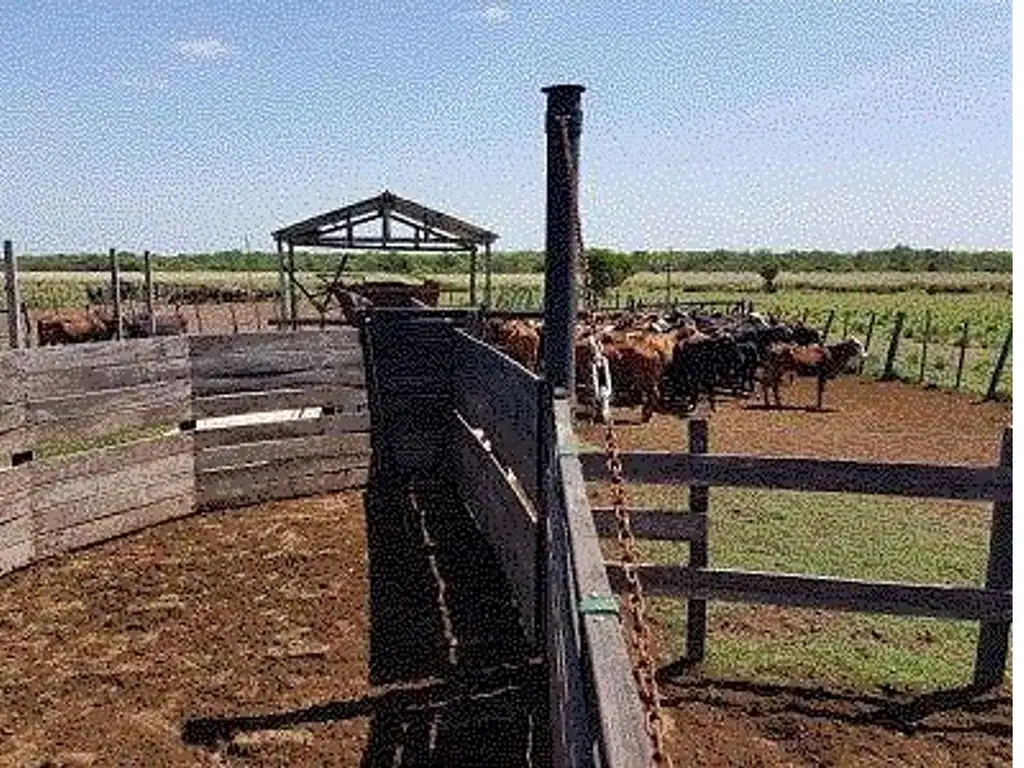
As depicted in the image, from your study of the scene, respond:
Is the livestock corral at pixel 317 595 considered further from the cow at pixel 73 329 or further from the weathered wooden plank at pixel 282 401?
the cow at pixel 73 329

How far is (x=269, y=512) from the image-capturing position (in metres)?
9.27

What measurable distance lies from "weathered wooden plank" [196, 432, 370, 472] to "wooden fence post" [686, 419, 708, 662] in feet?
16.6

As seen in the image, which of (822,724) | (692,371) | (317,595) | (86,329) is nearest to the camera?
(822,724)

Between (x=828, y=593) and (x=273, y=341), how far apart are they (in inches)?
239

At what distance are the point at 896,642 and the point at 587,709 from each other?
491 centimetres

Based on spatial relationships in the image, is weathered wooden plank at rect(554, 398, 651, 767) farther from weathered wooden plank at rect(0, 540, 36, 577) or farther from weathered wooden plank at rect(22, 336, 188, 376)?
weathered wooden plank at rect(22, 336, 188, 376)

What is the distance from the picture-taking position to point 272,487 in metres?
9.70

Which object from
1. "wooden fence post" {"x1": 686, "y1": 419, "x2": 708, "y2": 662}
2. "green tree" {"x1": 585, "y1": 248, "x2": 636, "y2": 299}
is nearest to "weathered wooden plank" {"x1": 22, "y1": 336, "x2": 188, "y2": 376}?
"wooden fence post" {"x1": 686, "y1": 419, "x2": 708, "y2": 662}

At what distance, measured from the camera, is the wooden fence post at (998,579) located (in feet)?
17.9

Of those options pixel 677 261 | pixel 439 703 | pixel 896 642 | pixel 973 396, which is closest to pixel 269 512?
pixel 439 703

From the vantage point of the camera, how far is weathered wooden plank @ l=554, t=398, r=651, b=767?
1.58 meters

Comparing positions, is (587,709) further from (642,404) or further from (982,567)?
(642,404)

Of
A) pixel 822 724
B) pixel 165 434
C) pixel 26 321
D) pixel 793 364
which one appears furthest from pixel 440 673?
pixel 793 364

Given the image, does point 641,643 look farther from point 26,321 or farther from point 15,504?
point 26,321
